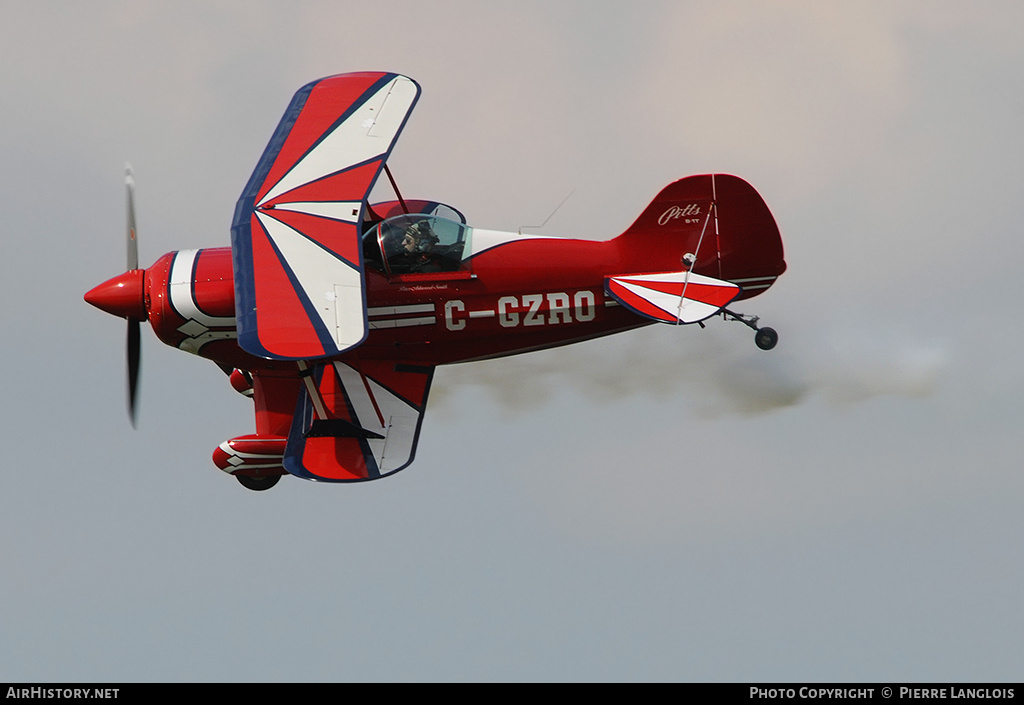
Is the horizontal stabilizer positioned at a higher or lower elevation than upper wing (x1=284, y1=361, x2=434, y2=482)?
higher

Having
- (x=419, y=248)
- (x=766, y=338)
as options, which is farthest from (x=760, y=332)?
(x=419, y=248)

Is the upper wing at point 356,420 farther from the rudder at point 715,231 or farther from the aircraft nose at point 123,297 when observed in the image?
the rudder at point 715,231

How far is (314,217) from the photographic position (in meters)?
17.5

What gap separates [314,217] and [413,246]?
137 centimetres

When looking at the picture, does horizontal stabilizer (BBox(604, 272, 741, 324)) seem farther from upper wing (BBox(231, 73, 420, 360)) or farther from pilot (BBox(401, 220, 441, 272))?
upper wing (BBox(231, 73, 420, 360))

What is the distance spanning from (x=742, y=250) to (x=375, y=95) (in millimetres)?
4597

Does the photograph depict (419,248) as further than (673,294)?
Yes

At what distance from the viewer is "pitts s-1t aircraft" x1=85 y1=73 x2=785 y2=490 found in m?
18.1

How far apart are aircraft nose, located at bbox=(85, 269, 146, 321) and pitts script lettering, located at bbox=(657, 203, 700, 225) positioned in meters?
6.00

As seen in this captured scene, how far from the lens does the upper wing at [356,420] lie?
1767cm

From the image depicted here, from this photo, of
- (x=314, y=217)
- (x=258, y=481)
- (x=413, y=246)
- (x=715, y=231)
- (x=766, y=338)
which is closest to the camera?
(x=314, y=217)

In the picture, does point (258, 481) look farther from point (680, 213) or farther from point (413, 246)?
point (680, 213)

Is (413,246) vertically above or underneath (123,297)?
above

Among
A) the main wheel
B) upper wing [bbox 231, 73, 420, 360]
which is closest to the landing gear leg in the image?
the main wheel
